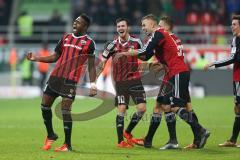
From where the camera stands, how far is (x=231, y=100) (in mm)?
26703

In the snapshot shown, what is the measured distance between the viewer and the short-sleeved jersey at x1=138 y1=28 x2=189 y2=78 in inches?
516

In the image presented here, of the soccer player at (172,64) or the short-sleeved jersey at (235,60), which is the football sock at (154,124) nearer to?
the soccer player at (172,64)

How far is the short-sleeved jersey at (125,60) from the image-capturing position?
46.2 ft

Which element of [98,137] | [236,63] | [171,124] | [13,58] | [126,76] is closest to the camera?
[171,124]

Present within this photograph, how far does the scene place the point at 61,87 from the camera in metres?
13.0

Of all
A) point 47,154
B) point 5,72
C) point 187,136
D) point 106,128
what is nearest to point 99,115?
point 106,128

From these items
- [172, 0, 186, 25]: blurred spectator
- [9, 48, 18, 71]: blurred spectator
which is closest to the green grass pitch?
[9, 48, 18, 71]: blurred spectator

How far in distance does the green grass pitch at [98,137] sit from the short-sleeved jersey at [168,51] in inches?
56.0

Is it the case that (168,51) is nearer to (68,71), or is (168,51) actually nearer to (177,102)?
(177,102)

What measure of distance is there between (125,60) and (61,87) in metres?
1.82

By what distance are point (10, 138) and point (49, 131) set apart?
6.81 ft

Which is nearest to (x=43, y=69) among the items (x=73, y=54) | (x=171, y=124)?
(x=171, y=124)

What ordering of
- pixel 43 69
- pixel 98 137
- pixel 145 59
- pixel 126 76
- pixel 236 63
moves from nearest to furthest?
1. pixel 145 59
2. pixel 236 63
3. pixel 126 76
4. pixel 98 137
5. pixel 43 69

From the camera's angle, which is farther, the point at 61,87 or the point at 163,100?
the point at 163,100
